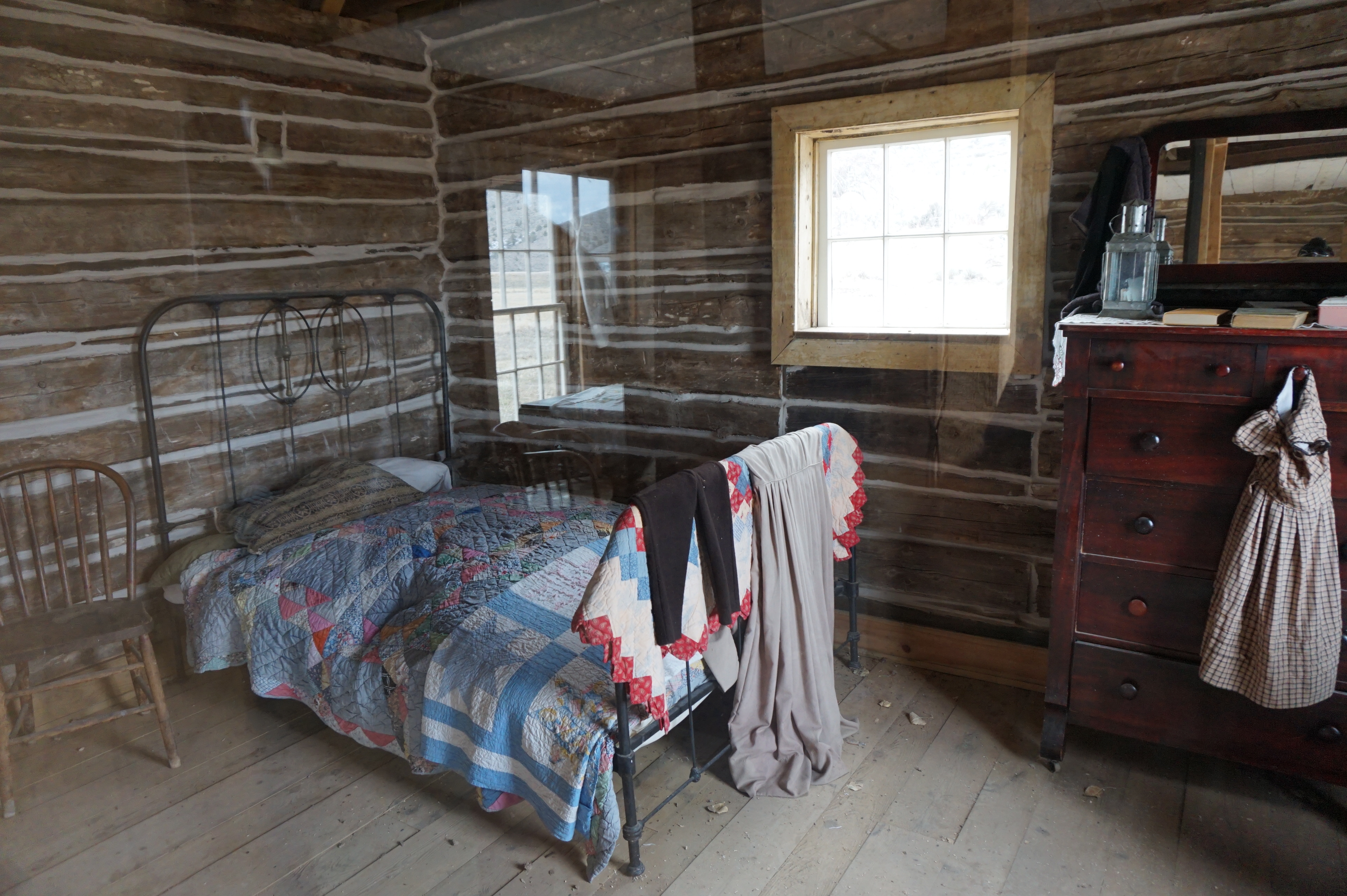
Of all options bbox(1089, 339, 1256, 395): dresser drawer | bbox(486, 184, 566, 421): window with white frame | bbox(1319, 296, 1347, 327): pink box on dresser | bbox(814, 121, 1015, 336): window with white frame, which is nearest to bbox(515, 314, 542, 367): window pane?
bbox(486, 184, 566, 421): window with white frame

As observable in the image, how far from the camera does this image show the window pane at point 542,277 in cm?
280

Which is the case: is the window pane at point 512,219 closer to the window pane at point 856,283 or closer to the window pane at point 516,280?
the window pane at point 516,280

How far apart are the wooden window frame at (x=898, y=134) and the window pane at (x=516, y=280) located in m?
0.83

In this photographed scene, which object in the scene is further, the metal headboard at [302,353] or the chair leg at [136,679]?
the metal headboard at [302,353]

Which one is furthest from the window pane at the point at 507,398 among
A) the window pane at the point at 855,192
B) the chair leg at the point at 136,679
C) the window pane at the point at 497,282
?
the chair leg at the point at 136,679

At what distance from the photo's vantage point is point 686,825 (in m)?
2.10

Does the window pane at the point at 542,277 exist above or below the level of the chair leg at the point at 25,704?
above

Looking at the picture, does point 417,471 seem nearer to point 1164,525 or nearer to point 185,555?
point 185,555

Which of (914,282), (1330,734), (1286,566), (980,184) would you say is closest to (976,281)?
(914,282)

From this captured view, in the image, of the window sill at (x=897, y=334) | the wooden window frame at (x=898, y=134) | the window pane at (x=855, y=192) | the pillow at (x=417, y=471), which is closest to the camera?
the wooden window frame at (x=898, y=134)

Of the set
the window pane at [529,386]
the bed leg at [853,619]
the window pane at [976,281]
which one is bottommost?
the bed leg at [853,619]

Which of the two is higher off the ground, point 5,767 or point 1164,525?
point 1164,525

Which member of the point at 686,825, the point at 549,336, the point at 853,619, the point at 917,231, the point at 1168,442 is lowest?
the point at 686,825

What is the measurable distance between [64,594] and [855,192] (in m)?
2.43
